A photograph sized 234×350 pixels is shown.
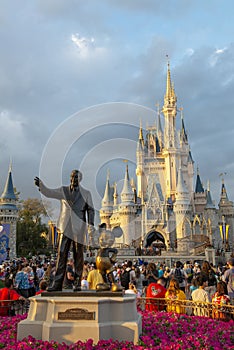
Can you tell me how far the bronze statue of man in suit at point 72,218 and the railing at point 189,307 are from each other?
2.38m

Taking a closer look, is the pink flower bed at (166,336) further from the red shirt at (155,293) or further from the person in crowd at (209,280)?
the person in crowd at (209,280)

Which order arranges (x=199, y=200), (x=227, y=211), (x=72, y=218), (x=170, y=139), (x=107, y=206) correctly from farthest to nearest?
1. (x=227, y=211)
2. (x=170, y=139)
3. (x=199, y=200)
4. (x=107, y=206)
5. (x=72, y=218)

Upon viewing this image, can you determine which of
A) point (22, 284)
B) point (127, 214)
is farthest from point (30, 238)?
point (22, 284)

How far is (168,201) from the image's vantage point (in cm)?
6550

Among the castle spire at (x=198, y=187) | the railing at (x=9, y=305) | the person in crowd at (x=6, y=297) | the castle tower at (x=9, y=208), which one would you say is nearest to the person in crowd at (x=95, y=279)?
the railing at (x=9, y=305)

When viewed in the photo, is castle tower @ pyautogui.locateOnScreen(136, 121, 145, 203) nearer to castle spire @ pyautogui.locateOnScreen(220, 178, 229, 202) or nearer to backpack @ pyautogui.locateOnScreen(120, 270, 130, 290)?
castle spire @ pyautogui.locateOnScreen(220, 178, 229, 202)

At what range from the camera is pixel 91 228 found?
754 centimetres

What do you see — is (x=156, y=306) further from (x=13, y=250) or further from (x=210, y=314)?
(x=13, y=250)

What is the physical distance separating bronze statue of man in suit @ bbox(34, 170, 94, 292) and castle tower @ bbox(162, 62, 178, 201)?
60812 millimetres

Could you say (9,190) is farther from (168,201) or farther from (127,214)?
(168,201)

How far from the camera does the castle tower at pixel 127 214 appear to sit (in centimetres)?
5933

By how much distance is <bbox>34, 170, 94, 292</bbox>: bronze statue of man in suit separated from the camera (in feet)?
22.2

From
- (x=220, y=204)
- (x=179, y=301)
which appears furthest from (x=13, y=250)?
(x=220, y=204)

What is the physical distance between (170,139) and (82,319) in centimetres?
6671
